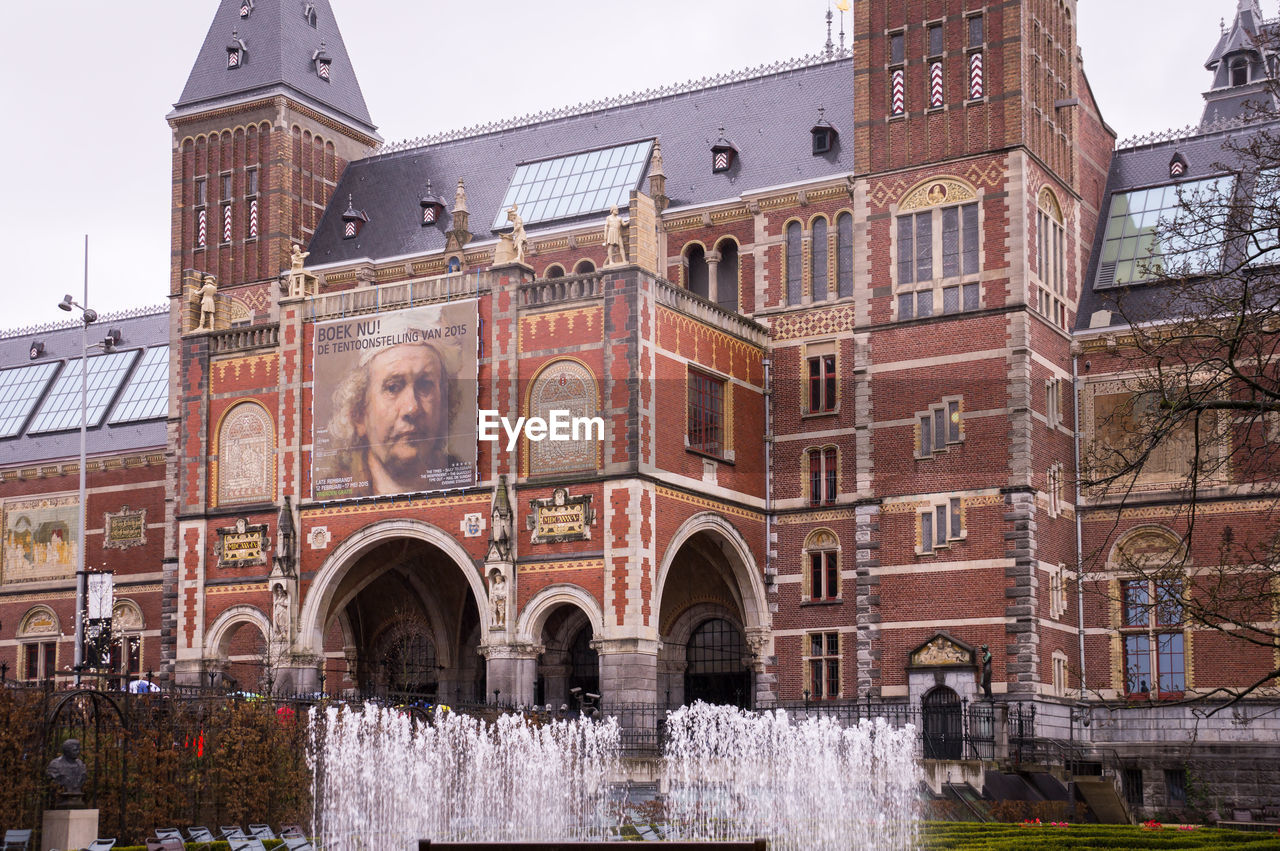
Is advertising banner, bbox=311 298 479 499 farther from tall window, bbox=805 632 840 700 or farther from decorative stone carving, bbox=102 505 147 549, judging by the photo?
decorative stone carving, bbox=102 505 147 549

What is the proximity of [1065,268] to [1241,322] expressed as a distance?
101 feet

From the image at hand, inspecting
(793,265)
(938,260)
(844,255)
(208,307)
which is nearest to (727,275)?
(793,265)

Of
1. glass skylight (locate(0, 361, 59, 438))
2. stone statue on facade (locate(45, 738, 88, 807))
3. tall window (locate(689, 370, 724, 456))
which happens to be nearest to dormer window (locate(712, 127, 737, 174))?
tall window (locate(689, 370, 724, 456))

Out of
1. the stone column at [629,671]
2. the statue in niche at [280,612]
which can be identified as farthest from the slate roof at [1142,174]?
the statue in niche at [280,612]

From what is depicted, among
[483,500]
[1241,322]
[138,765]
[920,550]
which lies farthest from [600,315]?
[1241,322]

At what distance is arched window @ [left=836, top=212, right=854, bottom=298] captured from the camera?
4969cm

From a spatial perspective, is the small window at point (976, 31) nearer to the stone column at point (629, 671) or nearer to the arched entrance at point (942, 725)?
the arched entrance at point (942, 725)

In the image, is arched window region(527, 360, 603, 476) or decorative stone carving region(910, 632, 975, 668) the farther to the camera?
arched window region(527, 360, 603, 476)

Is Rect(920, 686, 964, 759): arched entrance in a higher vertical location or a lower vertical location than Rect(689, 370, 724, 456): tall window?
lower

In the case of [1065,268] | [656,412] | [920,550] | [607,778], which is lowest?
[607,778]

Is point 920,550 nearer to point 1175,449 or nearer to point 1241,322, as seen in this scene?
point 1175,449

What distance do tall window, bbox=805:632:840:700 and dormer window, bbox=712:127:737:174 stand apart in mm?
14056

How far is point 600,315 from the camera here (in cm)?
4544

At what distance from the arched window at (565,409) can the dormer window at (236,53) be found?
65.6 ft
